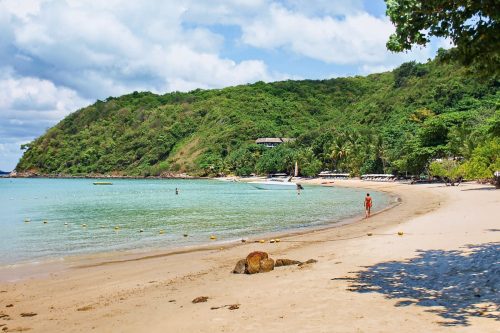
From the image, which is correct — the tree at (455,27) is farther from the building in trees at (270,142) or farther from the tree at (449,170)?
the building in trees at (270,142)

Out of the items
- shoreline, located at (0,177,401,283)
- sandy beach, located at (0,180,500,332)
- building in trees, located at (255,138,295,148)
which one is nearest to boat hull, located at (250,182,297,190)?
shoreline, located at (0,177,401,283)

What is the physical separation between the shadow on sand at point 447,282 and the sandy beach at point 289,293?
0.07 ft

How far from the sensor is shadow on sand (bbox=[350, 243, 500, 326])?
862 centimetres

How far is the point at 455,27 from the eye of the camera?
360 inches

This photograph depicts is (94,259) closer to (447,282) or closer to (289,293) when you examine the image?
(289,293)

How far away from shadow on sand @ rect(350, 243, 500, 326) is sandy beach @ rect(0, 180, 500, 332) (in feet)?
0.07

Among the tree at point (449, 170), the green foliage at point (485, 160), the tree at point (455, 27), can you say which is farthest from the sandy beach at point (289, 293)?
the tree at point (449, 170)

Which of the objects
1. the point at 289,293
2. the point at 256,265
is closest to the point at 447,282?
the point at 289,293

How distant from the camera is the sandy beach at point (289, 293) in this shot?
8453 mm

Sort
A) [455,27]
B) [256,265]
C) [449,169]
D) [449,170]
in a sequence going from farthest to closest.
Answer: [449,169], [449,170], [256,265], [455,27]

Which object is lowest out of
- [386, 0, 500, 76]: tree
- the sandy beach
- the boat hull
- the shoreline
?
the shoreline

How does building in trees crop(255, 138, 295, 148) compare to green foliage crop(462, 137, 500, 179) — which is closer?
green foliage crop(462, 137, 500, 179)

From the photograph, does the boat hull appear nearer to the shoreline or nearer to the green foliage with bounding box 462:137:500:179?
the green foliage with bounding box 462:137:500:179

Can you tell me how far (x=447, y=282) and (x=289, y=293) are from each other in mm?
3589
